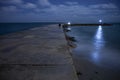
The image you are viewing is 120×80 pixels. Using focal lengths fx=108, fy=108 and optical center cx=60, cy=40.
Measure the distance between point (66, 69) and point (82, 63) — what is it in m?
6.55

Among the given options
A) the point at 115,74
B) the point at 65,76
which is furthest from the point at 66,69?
the point at 115,74

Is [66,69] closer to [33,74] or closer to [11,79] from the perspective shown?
[33,74]

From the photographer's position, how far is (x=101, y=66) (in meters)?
7.76

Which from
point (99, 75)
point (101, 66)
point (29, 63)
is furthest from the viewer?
point (101, 66)

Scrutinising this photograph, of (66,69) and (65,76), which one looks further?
(66,69)

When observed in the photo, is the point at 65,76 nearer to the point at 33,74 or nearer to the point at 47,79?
the point at 47,79

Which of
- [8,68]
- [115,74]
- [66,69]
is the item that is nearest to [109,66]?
[115,74]

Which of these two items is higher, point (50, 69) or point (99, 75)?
point (50, 69)

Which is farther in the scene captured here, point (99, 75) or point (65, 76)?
point (99, 75)

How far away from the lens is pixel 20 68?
2068mm

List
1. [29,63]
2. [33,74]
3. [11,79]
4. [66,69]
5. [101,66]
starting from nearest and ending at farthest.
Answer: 1. [11,79]
2. [33,74]
3. [66,69]
4. [29,63]
5. [101,66]

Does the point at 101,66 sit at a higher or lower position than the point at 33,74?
lower

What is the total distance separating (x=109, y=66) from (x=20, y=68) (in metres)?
7.28

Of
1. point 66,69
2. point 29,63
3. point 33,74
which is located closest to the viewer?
point 33,74
